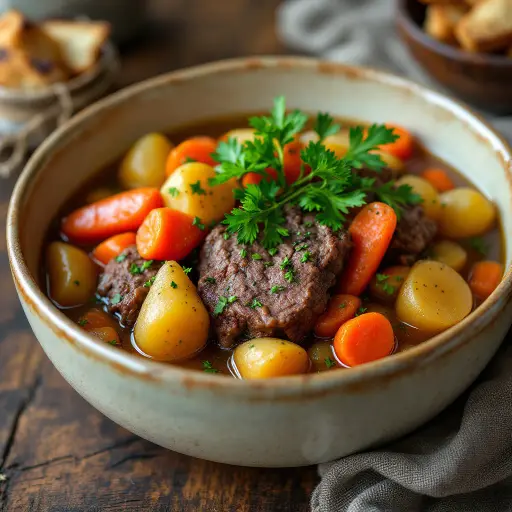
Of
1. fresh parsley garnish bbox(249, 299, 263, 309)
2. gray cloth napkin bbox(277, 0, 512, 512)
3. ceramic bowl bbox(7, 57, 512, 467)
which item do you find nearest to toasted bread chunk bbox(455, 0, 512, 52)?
ceramic bowl bbox(7, 57, 512, 467)

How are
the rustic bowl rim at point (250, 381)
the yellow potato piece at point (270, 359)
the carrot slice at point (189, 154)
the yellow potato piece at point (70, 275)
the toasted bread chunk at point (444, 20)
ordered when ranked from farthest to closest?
1. the toasted bread chunk at point (444, 20)
2. the carrot slice at point (189, 154)
3. the yellow potato piece at point (70, 275)
4. the yellow potato piece at point (270, 359)
5. the rustic bowl rim at point (250, 381)

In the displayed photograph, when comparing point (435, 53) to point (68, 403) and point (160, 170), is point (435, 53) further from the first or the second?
point (68, 403)

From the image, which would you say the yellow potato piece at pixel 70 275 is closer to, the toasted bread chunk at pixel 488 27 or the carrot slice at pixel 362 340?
the carrot slice at pixel 362 340

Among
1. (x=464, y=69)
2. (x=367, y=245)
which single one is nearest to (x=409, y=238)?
(x=367, y=245)

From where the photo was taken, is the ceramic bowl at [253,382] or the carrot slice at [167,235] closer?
the ceramic bowl at [253,382]

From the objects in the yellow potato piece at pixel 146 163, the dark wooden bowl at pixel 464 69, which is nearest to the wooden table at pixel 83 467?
the yellow potato piece at pixel 146 163

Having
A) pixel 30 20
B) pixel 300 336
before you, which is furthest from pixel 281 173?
pixel 30 20

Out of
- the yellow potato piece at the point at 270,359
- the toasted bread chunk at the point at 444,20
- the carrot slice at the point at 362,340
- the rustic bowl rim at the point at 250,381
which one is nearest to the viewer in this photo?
the rustic bowl rim at the point at 250,381
